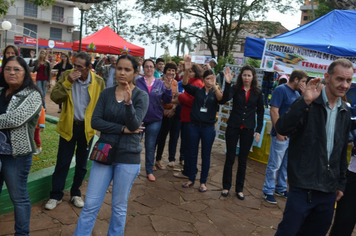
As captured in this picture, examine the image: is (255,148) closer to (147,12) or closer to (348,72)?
(348,72)

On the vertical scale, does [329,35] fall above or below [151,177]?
above

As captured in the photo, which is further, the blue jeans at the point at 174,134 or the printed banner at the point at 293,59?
the printed banner at the point at 293,59

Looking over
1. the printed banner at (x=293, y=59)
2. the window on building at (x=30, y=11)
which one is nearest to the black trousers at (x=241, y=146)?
the printed banner at (x=293, y=59)

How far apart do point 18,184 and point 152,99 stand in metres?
2.65

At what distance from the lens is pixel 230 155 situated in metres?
4.89

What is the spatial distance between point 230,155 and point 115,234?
251 centimetres

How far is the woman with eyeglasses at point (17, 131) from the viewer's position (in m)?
2.75

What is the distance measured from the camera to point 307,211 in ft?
8.44

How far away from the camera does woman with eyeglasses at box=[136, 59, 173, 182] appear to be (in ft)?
16.7

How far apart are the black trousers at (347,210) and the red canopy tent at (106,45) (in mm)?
11172

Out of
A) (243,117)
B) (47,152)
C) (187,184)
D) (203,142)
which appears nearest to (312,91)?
(243,117)

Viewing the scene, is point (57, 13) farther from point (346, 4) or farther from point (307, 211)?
point (307, 211)

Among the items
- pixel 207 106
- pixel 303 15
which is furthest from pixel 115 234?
pixel 303 15

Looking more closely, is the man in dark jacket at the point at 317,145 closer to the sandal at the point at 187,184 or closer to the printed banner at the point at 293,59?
the sandal at the point at 187,184
